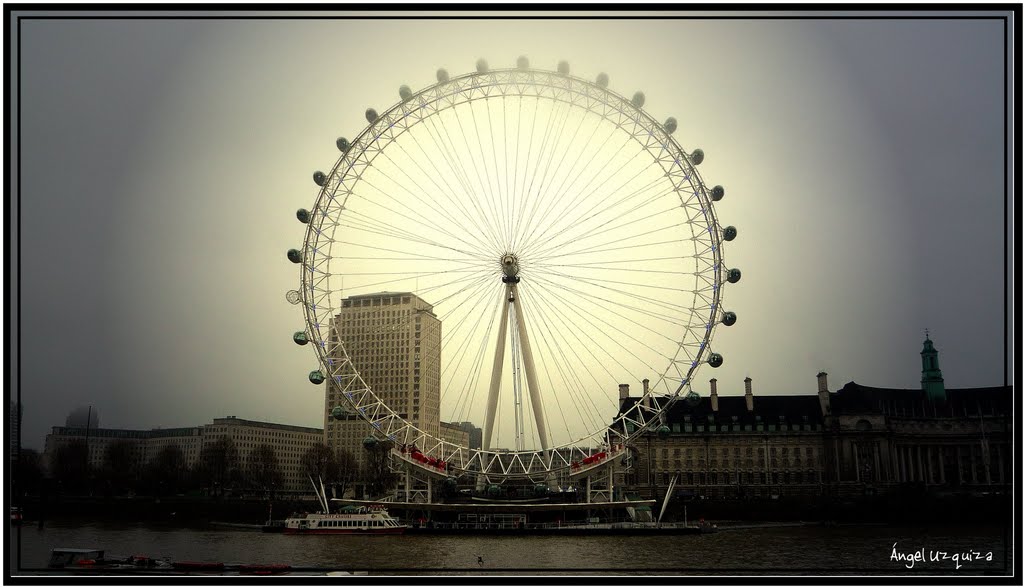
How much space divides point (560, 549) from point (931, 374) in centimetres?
6174

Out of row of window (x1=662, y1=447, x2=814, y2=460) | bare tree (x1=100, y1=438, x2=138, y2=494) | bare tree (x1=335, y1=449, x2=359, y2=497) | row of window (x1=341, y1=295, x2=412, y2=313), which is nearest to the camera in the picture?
bare tree (x1=100, y1=438, x2=138, y2=494)

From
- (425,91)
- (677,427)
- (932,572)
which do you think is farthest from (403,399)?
(932,572)

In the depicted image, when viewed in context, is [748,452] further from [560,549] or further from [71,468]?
[71,468]

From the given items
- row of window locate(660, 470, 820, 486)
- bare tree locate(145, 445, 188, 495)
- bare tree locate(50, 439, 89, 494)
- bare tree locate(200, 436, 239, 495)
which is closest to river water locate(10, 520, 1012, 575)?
bare tree locate(50, 439, 89, 494)

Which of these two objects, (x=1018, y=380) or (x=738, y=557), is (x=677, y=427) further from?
(x=1018, y=380)

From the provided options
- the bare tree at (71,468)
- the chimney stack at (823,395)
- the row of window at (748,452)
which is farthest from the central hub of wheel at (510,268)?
the bare tree at (71,468)

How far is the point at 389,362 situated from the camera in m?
112

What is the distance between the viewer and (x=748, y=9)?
19.7 metres

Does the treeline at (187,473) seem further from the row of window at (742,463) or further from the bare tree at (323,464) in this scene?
the row of window at (742,463)

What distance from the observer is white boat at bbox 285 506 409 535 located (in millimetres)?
51438

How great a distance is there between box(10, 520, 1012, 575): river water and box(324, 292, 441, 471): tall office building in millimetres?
46555

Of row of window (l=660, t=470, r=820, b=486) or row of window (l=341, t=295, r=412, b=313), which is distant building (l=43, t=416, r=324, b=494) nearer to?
row of window (l=341, t=295, r=412, b=313)

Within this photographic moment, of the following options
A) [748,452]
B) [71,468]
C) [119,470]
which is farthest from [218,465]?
[748,452]

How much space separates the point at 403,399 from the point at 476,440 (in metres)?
57.4
